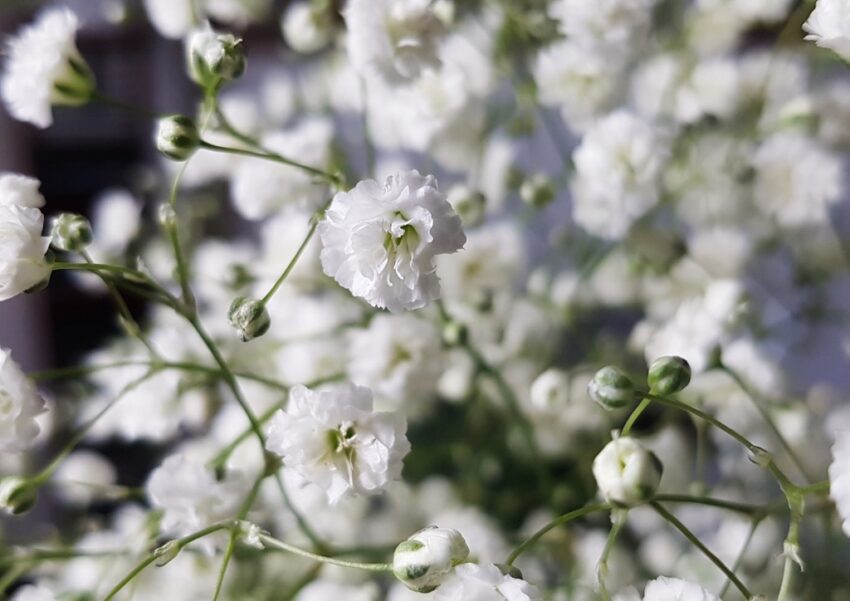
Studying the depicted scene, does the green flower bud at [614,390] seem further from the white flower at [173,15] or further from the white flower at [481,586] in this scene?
the white flower at [173,15]

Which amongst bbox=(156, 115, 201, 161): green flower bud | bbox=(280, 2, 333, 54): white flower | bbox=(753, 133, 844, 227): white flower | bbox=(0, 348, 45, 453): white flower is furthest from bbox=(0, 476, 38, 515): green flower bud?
bbox=(753, 133, 844, 227): white flower

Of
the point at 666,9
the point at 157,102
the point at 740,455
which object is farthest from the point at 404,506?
the point at 157,102

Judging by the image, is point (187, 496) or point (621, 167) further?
point (621, 167)

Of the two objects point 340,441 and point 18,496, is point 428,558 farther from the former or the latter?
point 18,496

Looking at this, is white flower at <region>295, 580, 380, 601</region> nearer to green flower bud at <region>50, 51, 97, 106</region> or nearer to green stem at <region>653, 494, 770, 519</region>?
green stem at <region>653, 494, 770, 519</region>

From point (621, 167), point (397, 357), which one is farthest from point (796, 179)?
point (397, 357)
